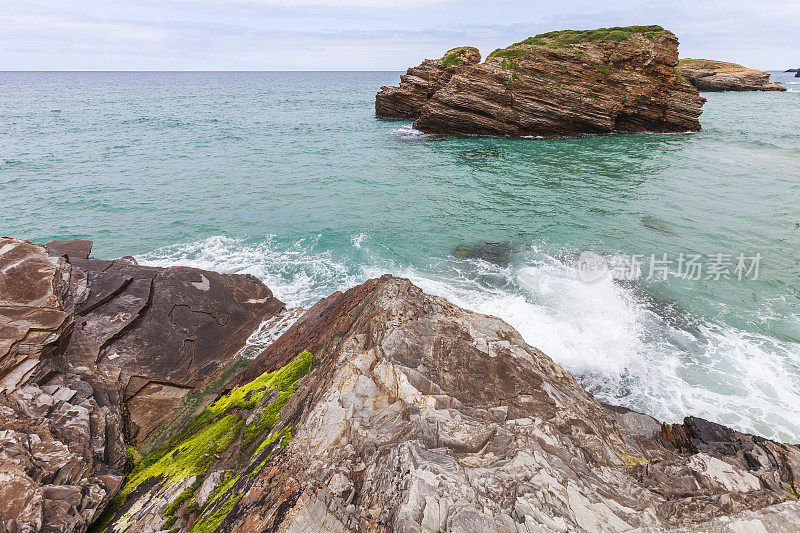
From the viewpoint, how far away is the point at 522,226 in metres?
22.0

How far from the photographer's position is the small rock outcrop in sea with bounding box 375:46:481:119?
5597cm

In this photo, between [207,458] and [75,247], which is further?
[75,247]

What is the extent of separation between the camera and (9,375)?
24.2 ft

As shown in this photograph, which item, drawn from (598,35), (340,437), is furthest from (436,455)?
(598,35)

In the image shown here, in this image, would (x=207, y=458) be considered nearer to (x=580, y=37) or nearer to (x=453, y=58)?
(x=580, y=37)

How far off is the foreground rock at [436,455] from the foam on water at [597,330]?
3341 millimetres

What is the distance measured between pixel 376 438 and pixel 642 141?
168ft

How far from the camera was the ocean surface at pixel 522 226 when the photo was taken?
1259 cm

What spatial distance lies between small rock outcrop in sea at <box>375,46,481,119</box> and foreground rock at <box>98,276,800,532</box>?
57042mm

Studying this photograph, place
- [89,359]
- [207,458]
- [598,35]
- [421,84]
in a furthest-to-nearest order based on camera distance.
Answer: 1. [421,84]
2. [598,35]
3. [89,359]
4. [207,458]

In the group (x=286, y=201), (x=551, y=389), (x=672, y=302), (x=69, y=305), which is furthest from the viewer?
(x=286, y=201)

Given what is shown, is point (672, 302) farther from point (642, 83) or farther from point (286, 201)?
point (642, 83)

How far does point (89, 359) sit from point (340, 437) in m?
8.23

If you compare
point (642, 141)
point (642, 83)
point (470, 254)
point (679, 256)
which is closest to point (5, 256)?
point (470, 254)
